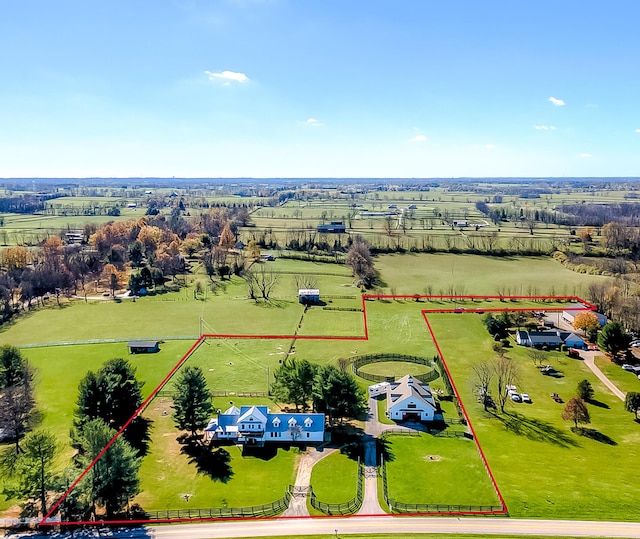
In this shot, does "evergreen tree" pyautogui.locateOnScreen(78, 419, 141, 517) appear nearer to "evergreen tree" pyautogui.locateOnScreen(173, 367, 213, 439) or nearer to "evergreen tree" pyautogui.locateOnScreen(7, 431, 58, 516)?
"evergreen tree" pyautogui.locateOnScreen(7, 431, 58, 516)

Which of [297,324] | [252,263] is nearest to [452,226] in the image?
[252,263]

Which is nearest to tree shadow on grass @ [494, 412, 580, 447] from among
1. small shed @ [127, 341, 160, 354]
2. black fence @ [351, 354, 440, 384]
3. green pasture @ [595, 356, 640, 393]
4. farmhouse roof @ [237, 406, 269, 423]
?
black fence @ [351, 354, 440, 384]

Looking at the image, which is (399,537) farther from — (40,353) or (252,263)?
(252,263)

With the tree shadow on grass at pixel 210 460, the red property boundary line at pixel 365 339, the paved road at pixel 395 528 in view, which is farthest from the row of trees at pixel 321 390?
the paved road at pixel 395 528

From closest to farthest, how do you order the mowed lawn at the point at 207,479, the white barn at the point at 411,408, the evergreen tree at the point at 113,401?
the mowed lawn at the point at 207,479 → the evergreen tree at the point at 113,401 → the white barn at the point at 411,408

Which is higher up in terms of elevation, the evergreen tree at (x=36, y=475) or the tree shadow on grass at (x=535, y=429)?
the evergreen tree at (x=36, y=475)

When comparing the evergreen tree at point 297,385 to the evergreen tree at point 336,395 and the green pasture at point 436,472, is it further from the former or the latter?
the green pasture at point 436,472

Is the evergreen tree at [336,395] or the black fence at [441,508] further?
the evergreen tree at [336,395]
